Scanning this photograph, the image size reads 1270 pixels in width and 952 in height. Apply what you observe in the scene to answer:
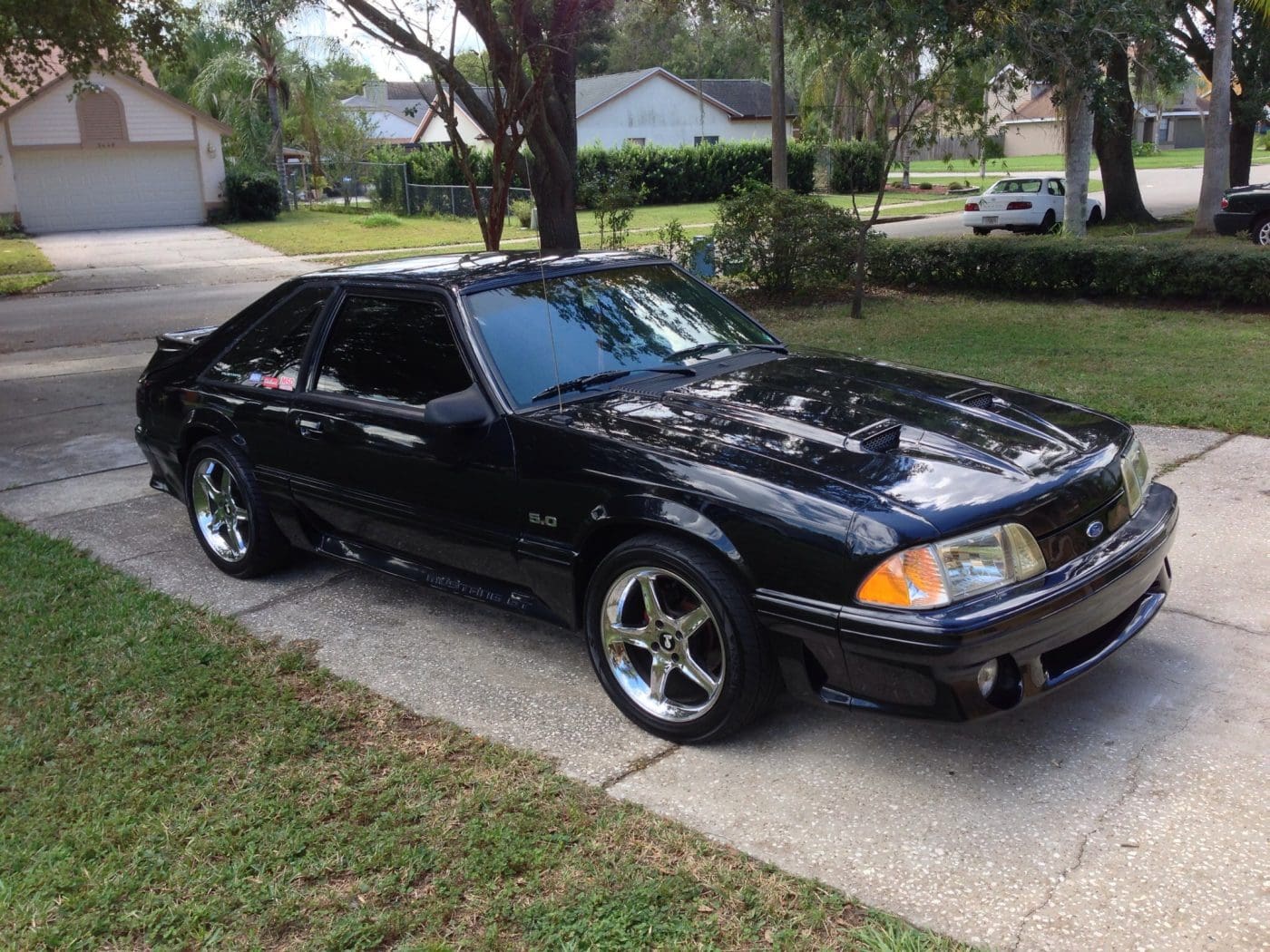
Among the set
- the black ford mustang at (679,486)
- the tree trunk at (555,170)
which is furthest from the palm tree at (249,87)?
the black ford mustang at (679,486)

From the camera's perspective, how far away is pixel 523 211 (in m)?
32.4

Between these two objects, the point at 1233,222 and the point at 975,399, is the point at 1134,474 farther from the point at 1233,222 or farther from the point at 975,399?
the point at 1233,222

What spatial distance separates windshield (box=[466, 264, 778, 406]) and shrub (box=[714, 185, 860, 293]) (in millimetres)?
9279

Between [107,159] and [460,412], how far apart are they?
123 ft

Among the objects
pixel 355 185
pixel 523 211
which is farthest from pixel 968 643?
pixel 355 185

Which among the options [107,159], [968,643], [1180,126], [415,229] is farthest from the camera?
[1180,126]

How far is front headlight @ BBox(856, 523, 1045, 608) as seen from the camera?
3115 millimetres

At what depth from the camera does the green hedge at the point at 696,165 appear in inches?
1544

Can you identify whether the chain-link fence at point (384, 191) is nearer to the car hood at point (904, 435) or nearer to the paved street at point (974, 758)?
the paved street at point (974, 758)

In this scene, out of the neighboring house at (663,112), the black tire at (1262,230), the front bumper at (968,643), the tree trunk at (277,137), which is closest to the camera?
the front bumper at (968,643)

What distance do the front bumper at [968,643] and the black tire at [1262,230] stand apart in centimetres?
1503

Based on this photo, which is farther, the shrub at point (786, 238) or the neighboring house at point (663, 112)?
the neighboring house at point (663, 112)

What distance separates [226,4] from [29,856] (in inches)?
439

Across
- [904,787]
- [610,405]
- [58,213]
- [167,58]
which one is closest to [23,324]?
[167,58]
